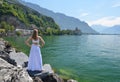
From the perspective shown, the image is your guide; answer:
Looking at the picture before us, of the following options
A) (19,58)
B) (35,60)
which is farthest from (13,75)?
(19,58)

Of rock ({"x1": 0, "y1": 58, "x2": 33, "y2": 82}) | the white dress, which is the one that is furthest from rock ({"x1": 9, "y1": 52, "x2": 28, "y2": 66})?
rock ({"x1": 0, "y1": 58, "x2": 33, "y2": 82})

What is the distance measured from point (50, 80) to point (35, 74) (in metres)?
1.56

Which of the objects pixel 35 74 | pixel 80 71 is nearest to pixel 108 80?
pixel 80 71

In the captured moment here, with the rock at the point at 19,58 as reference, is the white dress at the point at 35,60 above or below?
above

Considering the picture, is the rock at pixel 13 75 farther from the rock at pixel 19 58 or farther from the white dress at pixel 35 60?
the rock at pixel 19 58

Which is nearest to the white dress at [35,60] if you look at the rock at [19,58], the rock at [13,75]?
the rock at [13,75]

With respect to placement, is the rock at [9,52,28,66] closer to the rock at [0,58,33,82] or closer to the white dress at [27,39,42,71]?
the white dress at [27,39,42,71]

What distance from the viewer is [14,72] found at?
1567 centimetres

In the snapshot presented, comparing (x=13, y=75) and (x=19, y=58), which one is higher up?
(x=13, y=75)

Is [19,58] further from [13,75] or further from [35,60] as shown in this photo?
[13,75]

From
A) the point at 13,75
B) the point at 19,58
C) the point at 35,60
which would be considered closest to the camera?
the point at 13,75

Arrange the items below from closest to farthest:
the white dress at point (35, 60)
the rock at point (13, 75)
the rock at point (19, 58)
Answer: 1. the rock at point (13, 75)
2. the white dress at point (35, 60)
3. the rock at point (19, 58)

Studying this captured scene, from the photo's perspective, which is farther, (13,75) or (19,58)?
(19,58)

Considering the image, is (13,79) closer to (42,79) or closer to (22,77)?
(22,77)
